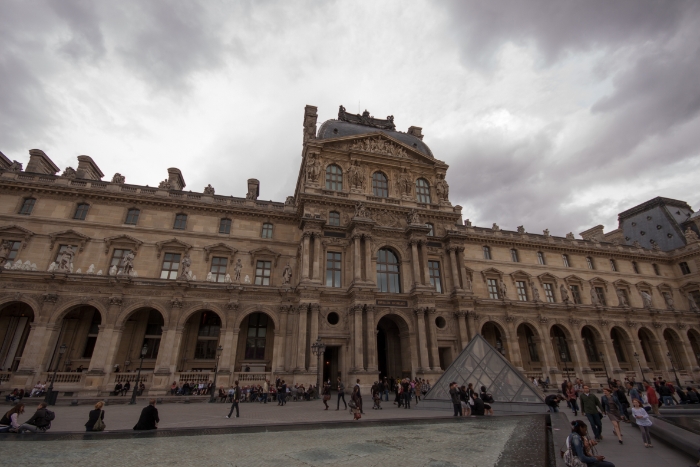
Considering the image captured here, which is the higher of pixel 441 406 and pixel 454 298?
pixel 454 298

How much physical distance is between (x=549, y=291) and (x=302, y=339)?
91.5 feet

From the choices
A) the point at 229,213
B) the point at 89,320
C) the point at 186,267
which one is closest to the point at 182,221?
the point at 229,213

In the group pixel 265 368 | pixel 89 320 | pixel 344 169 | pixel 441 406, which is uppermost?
pixel 344 169

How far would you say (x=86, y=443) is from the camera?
25.7 ft

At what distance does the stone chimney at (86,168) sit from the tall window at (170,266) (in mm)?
12347

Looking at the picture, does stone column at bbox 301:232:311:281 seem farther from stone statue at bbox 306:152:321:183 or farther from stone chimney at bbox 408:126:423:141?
stone chimney at bbox 408:126:423:141

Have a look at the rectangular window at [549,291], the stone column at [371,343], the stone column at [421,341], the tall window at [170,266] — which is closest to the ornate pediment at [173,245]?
the tall window at [170,266]

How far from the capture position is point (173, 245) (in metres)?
29.2

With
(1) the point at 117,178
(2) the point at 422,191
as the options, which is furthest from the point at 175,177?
(2) the point at 422,191

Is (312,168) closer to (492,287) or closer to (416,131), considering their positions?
(416,131)

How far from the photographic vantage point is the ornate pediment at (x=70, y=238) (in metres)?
27.3

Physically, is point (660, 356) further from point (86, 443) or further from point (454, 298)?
point (86, 443)

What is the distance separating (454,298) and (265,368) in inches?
651

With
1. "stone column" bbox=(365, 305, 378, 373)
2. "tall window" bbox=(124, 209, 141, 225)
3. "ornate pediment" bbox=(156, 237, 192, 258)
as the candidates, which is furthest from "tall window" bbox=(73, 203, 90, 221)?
"stone column" bbox=(365, 305, 378, 373)
